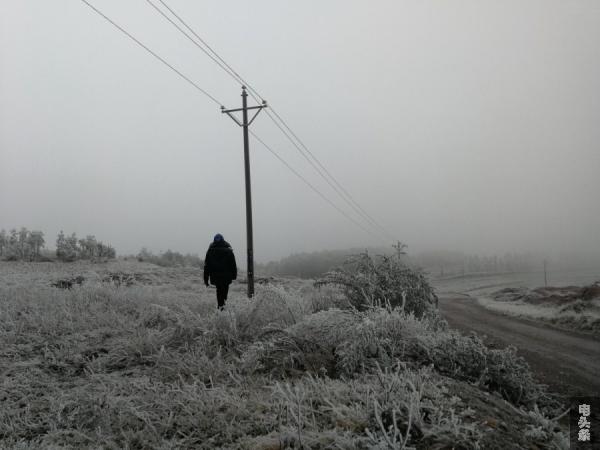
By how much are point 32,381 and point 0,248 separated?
30274 mm

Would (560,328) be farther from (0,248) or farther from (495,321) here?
(0,248)

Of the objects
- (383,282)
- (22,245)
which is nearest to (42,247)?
(22,245)

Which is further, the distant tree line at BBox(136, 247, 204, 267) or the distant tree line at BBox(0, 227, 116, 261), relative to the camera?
the distant tree line at BBox(136, 247, 204, 267)

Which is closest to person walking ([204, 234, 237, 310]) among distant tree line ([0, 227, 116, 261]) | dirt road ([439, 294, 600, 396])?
dirt road ([439, 294, 600, 396])

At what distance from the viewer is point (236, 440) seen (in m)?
3.62

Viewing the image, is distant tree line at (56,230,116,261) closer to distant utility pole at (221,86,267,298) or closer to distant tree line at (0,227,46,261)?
distant tree line at (0,227,46,261)

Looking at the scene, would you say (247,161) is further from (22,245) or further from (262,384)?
(22,245)

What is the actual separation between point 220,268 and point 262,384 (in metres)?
6.11

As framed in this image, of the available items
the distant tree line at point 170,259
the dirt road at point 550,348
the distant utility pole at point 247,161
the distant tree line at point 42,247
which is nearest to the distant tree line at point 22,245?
the distant tree line at point 42,247

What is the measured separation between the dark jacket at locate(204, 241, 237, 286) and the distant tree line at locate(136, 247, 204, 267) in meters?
23.5

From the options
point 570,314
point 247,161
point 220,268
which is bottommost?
point 570,314

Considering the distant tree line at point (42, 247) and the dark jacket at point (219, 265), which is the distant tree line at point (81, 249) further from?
the dark jacket at point (219, 265)

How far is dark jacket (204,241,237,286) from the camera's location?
10.6 m

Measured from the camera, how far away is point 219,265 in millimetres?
10727
